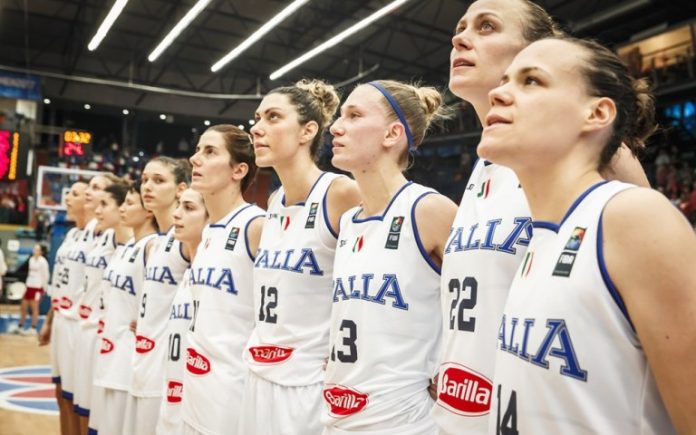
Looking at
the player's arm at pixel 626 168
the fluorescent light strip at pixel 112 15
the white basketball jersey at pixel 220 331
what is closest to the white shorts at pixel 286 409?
the white basketball jersey at pixel 220 331

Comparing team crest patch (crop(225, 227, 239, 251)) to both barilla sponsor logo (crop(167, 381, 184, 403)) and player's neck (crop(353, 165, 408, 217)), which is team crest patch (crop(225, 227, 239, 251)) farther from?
player's neck (crop(353, 165, 408, 217))

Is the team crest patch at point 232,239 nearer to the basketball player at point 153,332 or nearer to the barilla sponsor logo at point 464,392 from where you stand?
the basketball player at point 153,332

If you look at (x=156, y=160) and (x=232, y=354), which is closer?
(x=232, y=354)

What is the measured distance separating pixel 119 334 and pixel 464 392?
3021 millimetres

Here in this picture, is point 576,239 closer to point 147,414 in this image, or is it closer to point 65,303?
point 147,414

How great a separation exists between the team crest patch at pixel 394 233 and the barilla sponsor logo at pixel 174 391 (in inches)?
64.2

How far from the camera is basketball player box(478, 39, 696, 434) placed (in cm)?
121

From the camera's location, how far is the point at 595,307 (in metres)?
1.28

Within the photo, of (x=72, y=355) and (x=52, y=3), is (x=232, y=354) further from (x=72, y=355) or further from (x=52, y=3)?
(x=52, y=3)

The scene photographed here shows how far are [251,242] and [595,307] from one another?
82.8 inches

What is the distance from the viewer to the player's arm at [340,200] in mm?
2721

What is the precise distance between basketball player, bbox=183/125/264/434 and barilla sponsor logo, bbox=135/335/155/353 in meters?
0.69

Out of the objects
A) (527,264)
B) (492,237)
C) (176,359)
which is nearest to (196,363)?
(176,359)

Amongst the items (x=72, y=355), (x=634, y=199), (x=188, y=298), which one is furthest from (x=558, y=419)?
(x=72, y=355)
